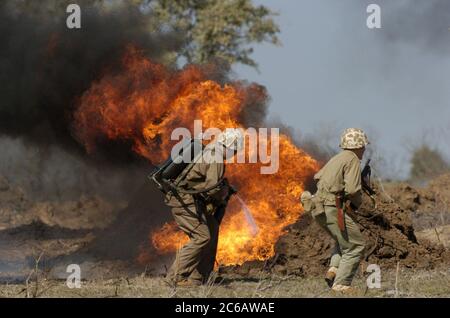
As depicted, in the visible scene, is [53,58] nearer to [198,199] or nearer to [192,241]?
[198,199]

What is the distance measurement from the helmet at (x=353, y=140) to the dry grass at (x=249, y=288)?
159 cm

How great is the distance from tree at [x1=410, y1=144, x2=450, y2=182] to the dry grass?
20.8 meters

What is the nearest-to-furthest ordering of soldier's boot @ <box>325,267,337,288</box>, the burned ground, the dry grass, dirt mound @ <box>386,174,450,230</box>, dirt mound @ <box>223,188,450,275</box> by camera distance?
1. the dry grass
2. soldier's boot @ <box>325,267,337,288</box>
3. dirt mound @ <box>223,188,450,275</box>
4. the burned ground
5. dirt mound @ <box>386,174,450,230</box>

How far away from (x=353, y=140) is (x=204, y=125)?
4.29 m

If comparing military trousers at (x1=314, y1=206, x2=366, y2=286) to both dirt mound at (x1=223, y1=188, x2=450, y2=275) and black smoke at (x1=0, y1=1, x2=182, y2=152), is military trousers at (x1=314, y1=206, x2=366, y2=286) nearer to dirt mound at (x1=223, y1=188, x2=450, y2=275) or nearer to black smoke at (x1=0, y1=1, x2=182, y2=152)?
dirt mound at (x1=223, y1=188, x2=450, y2=275)

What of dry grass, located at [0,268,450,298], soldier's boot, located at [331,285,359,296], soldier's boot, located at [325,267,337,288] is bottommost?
dry grass, located at [0,268,450,298]

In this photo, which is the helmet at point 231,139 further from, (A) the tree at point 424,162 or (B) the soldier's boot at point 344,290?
(A) the tree at point 424,162

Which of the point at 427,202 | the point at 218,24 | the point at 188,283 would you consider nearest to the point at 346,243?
the point at 188,283

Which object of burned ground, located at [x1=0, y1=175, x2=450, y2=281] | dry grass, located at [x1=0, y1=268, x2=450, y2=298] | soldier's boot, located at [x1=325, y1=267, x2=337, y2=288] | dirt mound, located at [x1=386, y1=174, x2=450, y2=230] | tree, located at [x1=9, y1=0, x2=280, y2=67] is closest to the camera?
dry grass, located at [x1=0, y1=268, x2=450, y2=298]

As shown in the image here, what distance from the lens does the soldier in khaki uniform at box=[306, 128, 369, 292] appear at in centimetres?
955

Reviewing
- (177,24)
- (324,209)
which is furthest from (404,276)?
(177,24)

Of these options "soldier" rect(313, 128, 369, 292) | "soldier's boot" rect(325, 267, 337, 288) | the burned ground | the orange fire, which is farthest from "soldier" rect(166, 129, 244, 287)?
the orange fire
